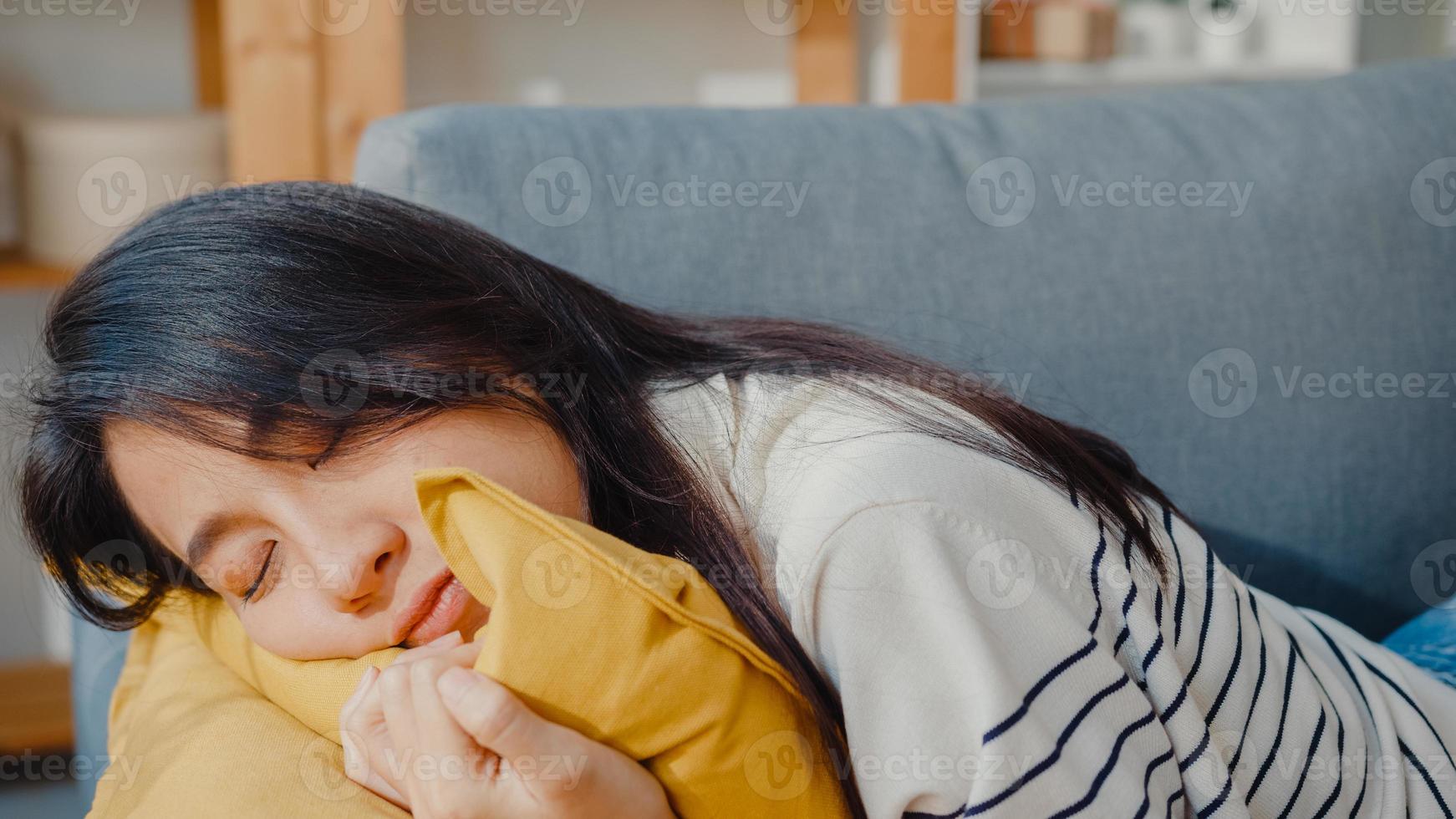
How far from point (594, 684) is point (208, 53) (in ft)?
5.31

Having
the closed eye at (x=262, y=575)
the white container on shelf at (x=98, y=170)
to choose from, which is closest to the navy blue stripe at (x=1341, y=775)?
the closed eye at (x=262, y=575)

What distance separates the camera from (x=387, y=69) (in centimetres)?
155

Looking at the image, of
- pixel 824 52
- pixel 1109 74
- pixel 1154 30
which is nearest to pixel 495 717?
pixel 824 52

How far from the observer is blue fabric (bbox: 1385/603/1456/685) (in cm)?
92

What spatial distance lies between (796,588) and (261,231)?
0.36 m

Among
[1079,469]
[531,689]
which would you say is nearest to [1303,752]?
[1079,469]

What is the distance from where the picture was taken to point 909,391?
0.71m

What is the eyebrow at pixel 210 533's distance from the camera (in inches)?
26.2

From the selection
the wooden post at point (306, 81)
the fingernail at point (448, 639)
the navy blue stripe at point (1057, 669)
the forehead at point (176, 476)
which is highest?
the wooden post at point (306, 81)

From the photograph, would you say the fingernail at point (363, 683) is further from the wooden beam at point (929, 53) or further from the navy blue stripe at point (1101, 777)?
the wooden beam at point (929, 53)

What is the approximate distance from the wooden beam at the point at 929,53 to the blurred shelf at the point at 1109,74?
18cm

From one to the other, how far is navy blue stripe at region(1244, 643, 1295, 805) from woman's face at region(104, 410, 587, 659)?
1.35 ft

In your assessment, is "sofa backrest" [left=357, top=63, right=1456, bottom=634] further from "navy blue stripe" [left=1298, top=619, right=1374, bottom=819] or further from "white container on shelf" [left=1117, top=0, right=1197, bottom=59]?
"white container on shelf" [left=1117, top=0, right=1197, bottom=59]

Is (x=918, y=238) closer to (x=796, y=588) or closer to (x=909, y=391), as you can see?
(x=909, y=391)
